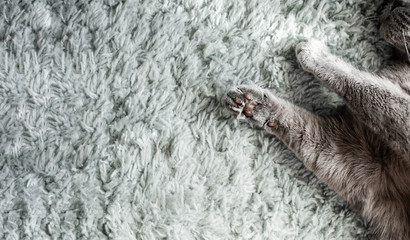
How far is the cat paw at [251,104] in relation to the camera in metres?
1.25

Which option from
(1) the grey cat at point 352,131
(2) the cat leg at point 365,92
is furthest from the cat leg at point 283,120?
(2) the cat leg at point 365,92

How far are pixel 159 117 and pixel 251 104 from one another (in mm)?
261

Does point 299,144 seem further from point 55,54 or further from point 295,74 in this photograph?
point 55,54

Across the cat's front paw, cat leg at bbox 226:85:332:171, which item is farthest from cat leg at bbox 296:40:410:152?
cat leg at bbox 226:85:332:171

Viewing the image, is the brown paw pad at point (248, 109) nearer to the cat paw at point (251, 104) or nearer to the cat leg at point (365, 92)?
the cat paw at point (251, 104)

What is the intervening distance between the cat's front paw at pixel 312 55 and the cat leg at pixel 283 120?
13cm

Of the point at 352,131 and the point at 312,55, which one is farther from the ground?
the point at 312,55

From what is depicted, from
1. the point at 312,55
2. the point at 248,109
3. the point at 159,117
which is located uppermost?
the point at 312,55

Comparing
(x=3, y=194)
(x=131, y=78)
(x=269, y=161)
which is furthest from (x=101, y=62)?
(x=269, y=161)

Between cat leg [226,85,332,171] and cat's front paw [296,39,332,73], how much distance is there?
127 mm

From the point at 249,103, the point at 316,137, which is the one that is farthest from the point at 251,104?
the point at 316,137

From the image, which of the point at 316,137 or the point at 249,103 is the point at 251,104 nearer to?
the point at 249,103

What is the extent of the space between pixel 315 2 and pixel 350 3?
0.33ft

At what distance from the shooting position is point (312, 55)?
1.26 metres
